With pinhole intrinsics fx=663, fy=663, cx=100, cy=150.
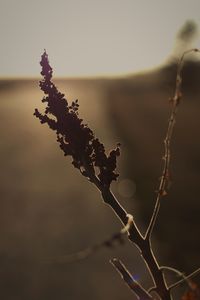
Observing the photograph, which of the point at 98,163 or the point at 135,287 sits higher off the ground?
the point at 98,163

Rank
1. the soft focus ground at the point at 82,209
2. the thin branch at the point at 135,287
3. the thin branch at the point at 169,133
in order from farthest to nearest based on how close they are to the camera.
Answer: the soft focus ground at the point at 82,209, the thin branch at the point at 135,287, the thin branch at the point at 169,133

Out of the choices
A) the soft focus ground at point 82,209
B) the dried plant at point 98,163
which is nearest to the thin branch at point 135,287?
the dried plant at point 98,163

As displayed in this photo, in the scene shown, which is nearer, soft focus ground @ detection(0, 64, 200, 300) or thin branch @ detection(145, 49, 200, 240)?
thin branch @ detection(145, 49, 200, 240)

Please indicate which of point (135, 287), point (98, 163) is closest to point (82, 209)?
point (98, 163)

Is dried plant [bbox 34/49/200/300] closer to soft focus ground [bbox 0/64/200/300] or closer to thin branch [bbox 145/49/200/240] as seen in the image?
thin branch [bbox 145/49/200/240]

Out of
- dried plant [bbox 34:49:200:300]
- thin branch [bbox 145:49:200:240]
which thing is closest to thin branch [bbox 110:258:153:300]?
dried plant [bbox 34:49:200:300]

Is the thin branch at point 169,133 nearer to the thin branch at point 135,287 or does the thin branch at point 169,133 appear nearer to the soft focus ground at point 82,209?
the thin branch at point 135,287

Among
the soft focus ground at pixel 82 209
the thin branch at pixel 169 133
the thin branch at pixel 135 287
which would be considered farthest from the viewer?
the soft focus ground at pixel 82 209

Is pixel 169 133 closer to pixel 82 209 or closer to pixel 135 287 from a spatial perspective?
pixel 135 287
